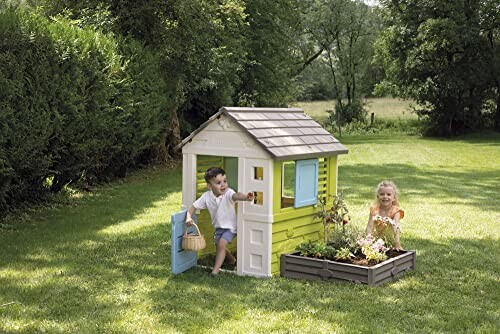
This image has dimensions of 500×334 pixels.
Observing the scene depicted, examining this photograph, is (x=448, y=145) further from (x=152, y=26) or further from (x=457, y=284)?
(x=457, y=284)

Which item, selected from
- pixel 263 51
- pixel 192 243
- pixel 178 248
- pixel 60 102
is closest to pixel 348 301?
pixel 192 243

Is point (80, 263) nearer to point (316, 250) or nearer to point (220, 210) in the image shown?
point (220, 210)

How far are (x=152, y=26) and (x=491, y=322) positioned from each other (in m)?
12.8

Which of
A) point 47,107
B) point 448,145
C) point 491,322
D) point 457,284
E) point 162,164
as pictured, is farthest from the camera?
point 448,145

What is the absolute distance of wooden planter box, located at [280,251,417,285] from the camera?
698 centimetres

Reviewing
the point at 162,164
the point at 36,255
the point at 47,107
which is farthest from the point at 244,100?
the point at 36,255

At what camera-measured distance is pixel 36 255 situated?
8539 millimetres

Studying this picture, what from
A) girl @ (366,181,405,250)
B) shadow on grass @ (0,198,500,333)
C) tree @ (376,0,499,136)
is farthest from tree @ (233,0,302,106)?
shadow on grass @ (0,198,500,333)

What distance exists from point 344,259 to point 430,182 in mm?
10285

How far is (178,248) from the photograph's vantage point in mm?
7418

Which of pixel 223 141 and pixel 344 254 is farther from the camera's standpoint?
pixel 223 141

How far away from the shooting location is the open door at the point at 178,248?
7.33m

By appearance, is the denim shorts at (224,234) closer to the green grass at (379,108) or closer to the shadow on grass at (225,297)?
the shadow on grass at (225,297)

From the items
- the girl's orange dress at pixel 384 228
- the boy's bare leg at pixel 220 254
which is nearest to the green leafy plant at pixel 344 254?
the girl's orange dress at pixel 384 228
